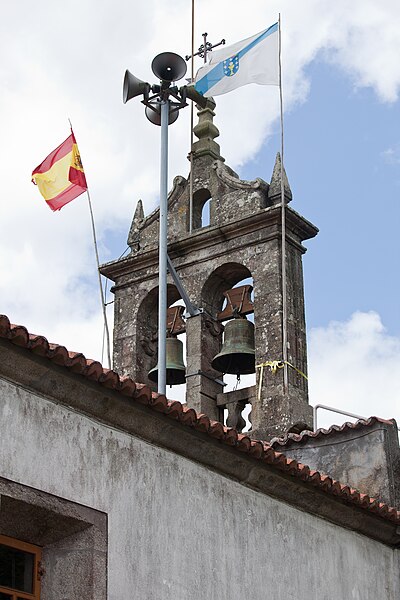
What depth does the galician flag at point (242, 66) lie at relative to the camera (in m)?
17.5

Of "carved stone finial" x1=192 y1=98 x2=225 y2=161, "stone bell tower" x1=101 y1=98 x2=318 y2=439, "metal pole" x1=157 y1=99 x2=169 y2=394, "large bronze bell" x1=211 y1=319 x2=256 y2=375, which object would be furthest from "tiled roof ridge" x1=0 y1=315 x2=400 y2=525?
"carved stone finial" x1=192 y1=98 x2=225 y2=161

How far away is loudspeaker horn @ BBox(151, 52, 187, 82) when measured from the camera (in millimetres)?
14320

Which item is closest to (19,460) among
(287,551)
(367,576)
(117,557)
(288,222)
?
(117,557)

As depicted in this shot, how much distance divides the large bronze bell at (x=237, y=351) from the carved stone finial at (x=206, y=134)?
274 cm

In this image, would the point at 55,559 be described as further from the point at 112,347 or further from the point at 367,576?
the point at 112,347

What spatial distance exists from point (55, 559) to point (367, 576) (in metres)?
3.66

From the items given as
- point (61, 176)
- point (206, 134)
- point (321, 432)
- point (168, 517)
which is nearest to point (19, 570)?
point (168, 517)

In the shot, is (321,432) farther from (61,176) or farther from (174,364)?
(61,176)

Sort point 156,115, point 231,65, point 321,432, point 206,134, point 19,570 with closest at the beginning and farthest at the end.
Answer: point 19,570 → point 321,432 → point 156,115 → point 231,65 → point 206,134

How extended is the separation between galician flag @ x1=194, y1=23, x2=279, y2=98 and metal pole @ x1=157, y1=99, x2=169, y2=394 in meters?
2.52

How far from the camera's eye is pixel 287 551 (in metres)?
11.4

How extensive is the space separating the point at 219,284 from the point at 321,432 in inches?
138

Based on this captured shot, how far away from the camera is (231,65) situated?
693 inches

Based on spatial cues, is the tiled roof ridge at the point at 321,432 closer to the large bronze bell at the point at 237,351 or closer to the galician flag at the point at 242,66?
the large bronze bell at the point at 237,351
